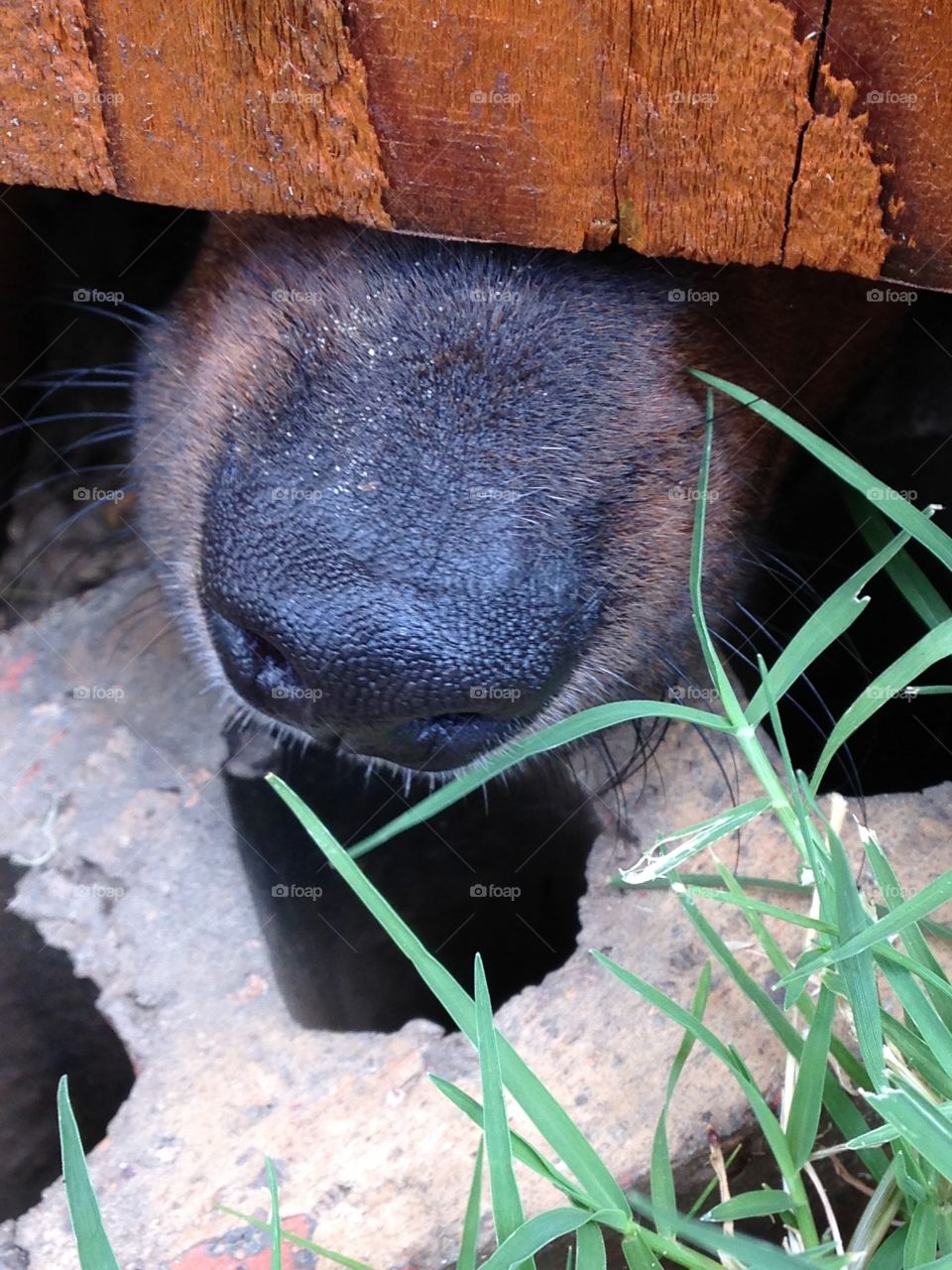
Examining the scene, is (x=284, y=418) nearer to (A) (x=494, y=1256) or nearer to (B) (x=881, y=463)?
(A) (x=494, y=1256)

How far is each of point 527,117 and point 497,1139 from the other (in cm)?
99

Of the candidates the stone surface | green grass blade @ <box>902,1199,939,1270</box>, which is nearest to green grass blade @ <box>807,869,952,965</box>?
green grass blade @ <box>902,1199,939,1270</box>

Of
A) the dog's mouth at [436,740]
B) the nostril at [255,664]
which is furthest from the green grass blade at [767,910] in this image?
the nostril at [255,664]

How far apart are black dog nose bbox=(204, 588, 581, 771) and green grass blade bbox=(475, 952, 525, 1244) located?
404 millimetres

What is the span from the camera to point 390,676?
1.45m

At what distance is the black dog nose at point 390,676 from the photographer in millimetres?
1441

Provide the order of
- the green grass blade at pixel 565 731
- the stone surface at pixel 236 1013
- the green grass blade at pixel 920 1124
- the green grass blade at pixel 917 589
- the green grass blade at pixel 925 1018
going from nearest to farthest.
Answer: the green grass blade at pixel 920 1124
the green grass blade at pixel 925 1018
the green grass blade at pixel 565 731
the stone surface at pixel 236 1013
the green grass blade at pixel 917 589

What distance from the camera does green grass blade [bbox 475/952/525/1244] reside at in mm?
1117

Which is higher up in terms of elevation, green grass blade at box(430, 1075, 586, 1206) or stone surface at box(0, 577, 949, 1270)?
green grass blade at box(430, 1075, 586, 1206)

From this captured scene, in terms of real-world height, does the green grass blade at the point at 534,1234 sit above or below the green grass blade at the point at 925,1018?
below

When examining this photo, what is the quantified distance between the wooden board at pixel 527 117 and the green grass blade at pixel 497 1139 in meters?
0.83

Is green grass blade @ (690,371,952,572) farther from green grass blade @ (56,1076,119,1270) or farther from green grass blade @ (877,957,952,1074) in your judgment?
green grass blade @ (56,1076,119,1270)

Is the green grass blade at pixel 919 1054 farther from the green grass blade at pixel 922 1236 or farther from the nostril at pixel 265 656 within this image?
the nostril at pixel 265 656

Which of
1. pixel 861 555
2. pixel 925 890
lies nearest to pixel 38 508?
pixel 861 555
